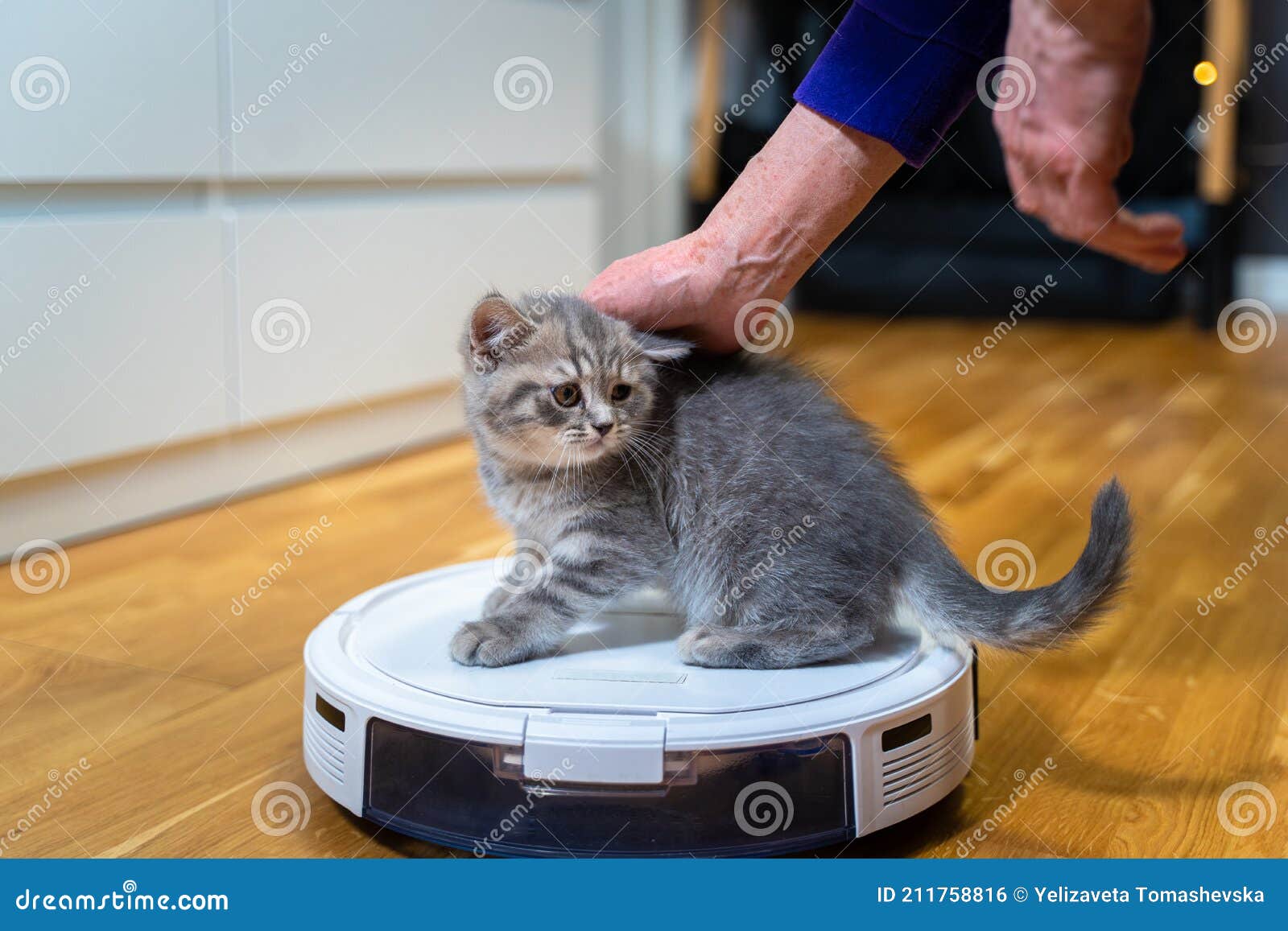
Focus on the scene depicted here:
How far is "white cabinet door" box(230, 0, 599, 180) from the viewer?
2.29 metres

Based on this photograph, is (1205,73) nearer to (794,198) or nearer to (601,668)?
(794,198)

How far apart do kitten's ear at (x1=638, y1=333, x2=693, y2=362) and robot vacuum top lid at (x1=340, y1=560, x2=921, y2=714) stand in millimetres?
314

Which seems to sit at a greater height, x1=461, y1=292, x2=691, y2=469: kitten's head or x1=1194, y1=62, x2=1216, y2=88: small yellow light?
x1=1194, y1=62, x2=1216, y2=88: small yellow light

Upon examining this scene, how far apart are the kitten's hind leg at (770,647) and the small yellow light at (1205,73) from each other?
4.14m

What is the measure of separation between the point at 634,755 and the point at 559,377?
44 centimetres

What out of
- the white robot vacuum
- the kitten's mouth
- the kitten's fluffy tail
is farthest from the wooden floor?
the kitten's mouth

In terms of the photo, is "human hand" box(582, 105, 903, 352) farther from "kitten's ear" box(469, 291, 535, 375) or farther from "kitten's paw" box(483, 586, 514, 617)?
"kitten's paw" box(483, 586, 514, 617)

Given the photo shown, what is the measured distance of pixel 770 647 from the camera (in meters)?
1.31

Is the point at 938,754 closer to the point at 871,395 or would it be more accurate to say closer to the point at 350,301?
the point at 350,301

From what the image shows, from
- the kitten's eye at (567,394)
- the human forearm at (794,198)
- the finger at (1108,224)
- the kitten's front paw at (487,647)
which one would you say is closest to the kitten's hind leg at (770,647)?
the kitten's front paw at (487,647)

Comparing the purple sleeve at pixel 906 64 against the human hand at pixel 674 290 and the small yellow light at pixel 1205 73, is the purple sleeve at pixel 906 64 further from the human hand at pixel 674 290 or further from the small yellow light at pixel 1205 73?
the small yellow light at pixel 1205 73

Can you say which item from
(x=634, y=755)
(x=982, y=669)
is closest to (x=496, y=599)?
(x=634, y=755)

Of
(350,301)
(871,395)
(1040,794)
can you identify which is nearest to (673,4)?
(871,395)

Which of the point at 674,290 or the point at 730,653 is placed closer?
the point at 730,653
